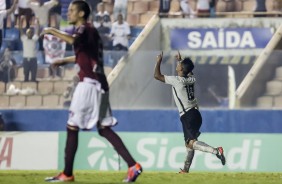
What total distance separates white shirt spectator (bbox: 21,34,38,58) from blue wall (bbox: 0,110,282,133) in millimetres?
1270

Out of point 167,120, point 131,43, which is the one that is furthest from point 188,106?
point 131,43

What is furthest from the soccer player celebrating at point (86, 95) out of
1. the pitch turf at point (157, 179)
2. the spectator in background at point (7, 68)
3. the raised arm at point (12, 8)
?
the raised arm at point (12, 8)

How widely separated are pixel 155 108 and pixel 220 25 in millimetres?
3565

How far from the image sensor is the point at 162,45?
78.4 ft

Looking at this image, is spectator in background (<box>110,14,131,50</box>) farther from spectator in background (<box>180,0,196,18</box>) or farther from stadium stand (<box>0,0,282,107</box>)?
spectator in background (<box>180,0,196,18</box>)

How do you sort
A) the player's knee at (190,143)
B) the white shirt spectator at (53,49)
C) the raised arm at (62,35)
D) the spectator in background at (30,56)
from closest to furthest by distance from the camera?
1. the raised arm at (62,35)
2. the player's knee at (190,143)
3. the spectator in background at (30,56)
4. the white shirt spectator at (53,49)

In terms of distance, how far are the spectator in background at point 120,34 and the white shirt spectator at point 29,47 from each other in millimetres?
1844

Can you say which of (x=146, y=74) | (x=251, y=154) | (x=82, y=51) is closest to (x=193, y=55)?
(x=146, y=74)

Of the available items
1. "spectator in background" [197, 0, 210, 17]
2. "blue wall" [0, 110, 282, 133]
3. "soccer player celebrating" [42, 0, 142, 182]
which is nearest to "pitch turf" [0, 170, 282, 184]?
"soccer player celebrating" [42, 0, 142, 182]

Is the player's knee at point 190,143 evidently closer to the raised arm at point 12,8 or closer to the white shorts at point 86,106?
the white shorts at point 86,106

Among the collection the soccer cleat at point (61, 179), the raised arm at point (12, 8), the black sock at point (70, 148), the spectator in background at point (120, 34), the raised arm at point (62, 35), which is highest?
the raised arm at point (62, 35)

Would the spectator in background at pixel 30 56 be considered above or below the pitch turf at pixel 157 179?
above

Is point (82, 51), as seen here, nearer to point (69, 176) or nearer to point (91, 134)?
point (69, 176)

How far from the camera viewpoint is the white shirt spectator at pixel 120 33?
2367cm
